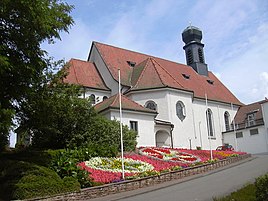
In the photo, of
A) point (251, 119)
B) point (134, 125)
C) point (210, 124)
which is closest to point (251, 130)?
point (251, 119)

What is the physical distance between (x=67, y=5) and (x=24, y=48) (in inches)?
140

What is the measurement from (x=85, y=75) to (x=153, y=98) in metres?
8.43

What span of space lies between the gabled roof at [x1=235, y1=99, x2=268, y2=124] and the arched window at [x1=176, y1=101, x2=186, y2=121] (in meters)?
11.2

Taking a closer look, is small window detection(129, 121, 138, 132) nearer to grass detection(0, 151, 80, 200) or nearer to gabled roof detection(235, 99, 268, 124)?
grass detection(0, 151, 80, 200)

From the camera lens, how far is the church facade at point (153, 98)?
30.8 metres

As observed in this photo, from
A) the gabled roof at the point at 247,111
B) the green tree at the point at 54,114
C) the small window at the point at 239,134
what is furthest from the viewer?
the gabled roof at the point at 247,111

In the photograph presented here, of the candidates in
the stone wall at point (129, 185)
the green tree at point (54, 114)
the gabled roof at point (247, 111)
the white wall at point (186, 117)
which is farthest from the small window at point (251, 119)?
the green tree at point (54, 114)

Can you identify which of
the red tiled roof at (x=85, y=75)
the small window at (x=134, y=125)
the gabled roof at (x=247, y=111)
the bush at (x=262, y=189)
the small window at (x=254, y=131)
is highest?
the red tiled roof at (x=85, y=75)

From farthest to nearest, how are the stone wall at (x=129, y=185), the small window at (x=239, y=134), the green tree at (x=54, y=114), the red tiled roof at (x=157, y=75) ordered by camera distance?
the small window at (x=239, y=134), the red tiled roof at (x=157, y=75), the green tree at (x=54, y=114), the stone wall at (x=129, y=185)

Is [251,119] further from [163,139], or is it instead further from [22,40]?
[22,40]

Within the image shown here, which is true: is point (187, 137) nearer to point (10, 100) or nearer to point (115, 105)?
point (115, 105)

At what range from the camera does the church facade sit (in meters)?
30.8

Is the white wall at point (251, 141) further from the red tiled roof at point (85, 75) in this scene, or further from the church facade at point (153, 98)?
the red tiled roof at point (85, 75)

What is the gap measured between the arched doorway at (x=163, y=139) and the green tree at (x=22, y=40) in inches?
807
